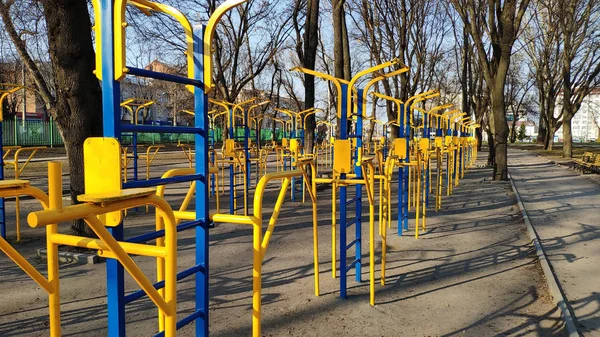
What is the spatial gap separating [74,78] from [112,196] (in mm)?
4903

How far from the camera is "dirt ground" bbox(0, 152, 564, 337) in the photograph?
3.89 metres

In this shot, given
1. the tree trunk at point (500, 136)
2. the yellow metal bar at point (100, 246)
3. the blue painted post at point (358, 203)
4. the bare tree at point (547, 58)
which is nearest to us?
the yellow metal bar at point (100, 246)

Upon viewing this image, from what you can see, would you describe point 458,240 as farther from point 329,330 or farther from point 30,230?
point 30,230

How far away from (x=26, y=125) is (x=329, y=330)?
119ft

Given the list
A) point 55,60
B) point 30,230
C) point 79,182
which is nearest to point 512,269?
point 79,182

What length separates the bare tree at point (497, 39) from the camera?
48.2ft

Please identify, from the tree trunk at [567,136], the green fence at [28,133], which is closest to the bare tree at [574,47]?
the tree trunk at [567,136]

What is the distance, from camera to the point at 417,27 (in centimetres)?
2216

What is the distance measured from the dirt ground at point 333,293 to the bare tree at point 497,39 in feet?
28.5

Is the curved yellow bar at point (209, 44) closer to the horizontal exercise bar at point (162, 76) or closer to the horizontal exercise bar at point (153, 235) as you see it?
the horizontal exercise bar at point (162, 76)

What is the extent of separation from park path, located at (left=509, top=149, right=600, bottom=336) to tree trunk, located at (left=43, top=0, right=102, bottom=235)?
5.82 m

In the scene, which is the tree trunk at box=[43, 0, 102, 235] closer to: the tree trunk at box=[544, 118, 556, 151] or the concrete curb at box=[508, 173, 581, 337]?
the concrete curb at box=[508, 173, 581, 337]

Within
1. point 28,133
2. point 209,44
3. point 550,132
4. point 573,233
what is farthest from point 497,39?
point 28,133

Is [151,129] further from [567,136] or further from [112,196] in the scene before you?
[567,136]
